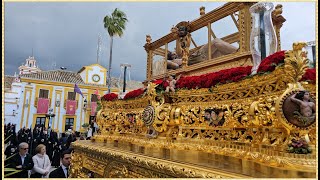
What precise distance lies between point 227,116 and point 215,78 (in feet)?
1.76

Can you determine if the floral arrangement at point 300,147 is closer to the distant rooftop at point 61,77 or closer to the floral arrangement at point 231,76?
the floral arrangement at point 231,76

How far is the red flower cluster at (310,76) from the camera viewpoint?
2003 mm

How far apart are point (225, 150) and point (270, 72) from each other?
98 cm

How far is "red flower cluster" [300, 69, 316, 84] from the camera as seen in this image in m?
2.00

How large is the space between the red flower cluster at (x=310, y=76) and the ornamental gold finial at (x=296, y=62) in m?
0.11

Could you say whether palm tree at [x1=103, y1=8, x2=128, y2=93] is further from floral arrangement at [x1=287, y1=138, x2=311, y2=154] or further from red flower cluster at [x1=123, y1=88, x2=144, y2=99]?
floral arrangement at [x1=287, y1=138, x2=311, y2=154]

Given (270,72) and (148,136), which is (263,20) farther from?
(148,136)

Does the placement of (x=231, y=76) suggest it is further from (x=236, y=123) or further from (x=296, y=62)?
(x=296, y=62)

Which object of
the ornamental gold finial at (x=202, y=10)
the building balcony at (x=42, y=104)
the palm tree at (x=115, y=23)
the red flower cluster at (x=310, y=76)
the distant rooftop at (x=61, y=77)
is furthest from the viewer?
the distant rooftop at (x=61, y=77)

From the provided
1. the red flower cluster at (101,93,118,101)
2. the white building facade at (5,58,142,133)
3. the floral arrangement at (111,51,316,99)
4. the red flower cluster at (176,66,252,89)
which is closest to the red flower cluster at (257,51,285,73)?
the floral arrangement at (111,51,316,99)

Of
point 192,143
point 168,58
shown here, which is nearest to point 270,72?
point 192,143

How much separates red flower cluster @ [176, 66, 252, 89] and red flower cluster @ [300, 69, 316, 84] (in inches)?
23.9

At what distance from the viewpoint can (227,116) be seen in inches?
103

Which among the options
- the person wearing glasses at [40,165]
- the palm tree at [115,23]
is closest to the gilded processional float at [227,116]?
the person wearing glasses at [40,165]
